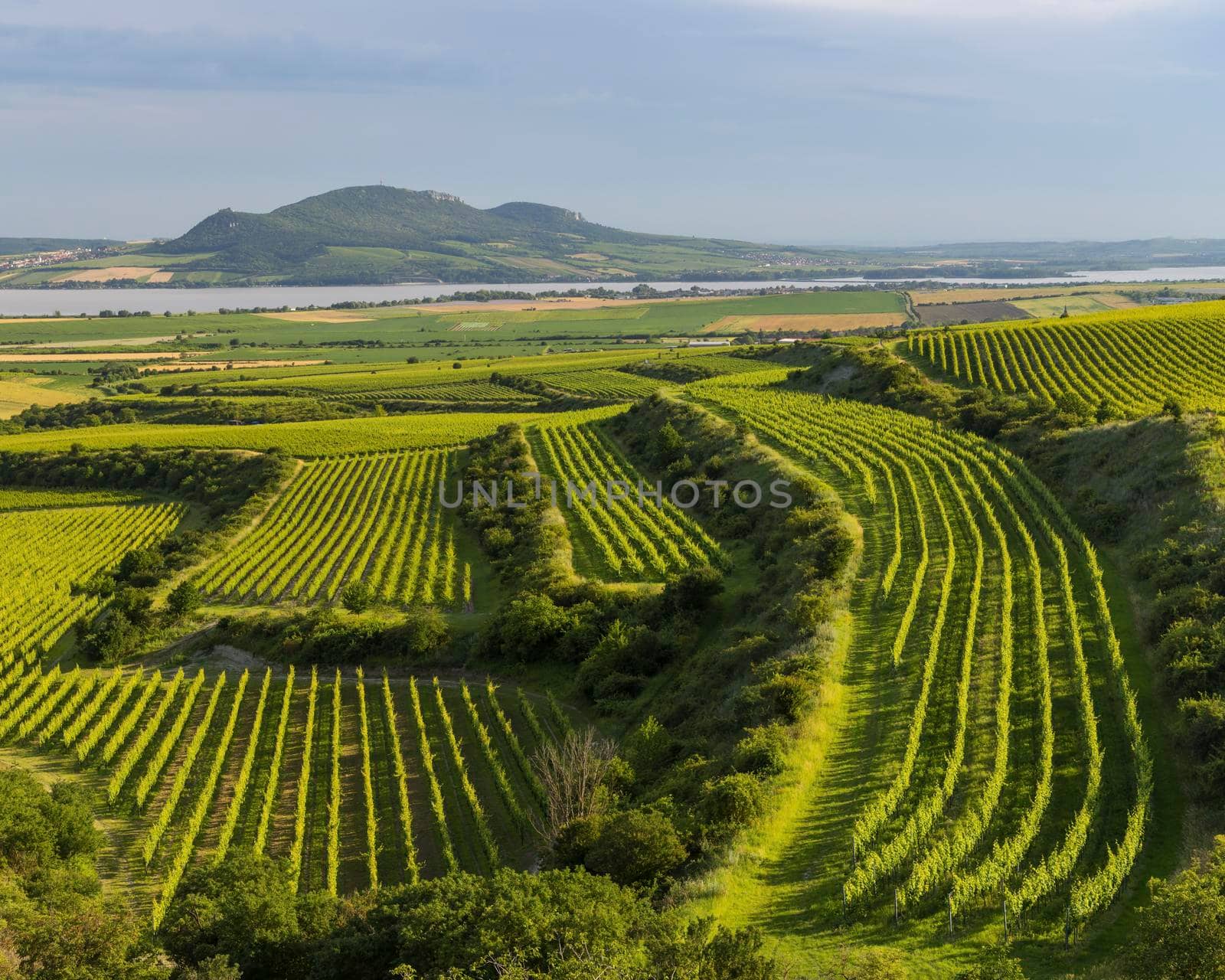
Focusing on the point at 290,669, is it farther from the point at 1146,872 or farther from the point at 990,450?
the point at 990,450

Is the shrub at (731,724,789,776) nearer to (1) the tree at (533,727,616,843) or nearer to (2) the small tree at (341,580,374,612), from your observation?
(1) the tree at (533,727,616,843)

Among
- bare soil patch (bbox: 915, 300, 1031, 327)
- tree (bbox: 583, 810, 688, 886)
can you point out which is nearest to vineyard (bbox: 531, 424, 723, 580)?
tree (bbox: 583, 810, 688, 886)

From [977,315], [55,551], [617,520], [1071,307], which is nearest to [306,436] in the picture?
[55,551]

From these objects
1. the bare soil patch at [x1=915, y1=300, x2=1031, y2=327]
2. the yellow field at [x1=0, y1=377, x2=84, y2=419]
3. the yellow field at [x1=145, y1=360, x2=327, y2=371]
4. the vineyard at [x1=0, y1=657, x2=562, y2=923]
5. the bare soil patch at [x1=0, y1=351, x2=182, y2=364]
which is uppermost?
the bare soil patch at [x1=915, y1=300, x2=1031, y2=327]

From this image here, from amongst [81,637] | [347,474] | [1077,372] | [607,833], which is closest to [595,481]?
[347,474]

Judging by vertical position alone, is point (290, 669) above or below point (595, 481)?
below

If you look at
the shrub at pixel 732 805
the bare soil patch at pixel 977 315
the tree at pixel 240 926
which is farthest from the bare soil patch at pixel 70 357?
the shrub at pixel 732 805
